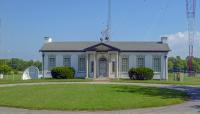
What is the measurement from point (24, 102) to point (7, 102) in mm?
857

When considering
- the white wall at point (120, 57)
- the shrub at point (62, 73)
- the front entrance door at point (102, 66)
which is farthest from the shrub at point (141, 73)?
the shrub at point (62, 73)

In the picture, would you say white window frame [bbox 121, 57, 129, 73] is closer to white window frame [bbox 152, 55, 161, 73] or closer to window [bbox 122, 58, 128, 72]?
window [bbox 122, 58, 128, 72]

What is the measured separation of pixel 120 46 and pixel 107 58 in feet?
11.7

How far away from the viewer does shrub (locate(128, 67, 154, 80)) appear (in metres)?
48.4

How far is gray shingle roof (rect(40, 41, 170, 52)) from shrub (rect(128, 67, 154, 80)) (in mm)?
3276

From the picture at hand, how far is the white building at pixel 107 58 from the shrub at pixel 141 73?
1.98 metres

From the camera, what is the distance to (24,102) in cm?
1866

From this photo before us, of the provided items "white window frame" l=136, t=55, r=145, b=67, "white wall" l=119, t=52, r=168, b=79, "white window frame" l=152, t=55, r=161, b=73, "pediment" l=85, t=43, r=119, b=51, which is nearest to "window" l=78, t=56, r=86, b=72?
"pediment" l=85, t=43, r=119, b=51

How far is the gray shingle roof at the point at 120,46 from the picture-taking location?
5125 cm

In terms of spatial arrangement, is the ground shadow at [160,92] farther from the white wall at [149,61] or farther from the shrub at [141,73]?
the white wall at [149,61]

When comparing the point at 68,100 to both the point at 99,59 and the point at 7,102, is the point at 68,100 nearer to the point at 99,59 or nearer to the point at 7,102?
the point at 7,102

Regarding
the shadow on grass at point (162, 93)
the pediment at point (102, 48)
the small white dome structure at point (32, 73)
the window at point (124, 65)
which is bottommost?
the shadow on grass at point (162, 93)

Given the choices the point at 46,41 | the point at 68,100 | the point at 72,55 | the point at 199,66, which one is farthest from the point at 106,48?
the point at 199,66

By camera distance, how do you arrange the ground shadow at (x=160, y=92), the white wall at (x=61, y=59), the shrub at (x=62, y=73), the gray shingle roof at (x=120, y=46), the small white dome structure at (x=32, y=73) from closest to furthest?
1. the ground shadow at (x=160, y=92)
2. the shrub at (x=62, y=73)
3. the small white dome structure at (x=32, y=73)
4. the gray shingle roof at (x=120, y=46)
5. the white wall at (x=61, y=59)
